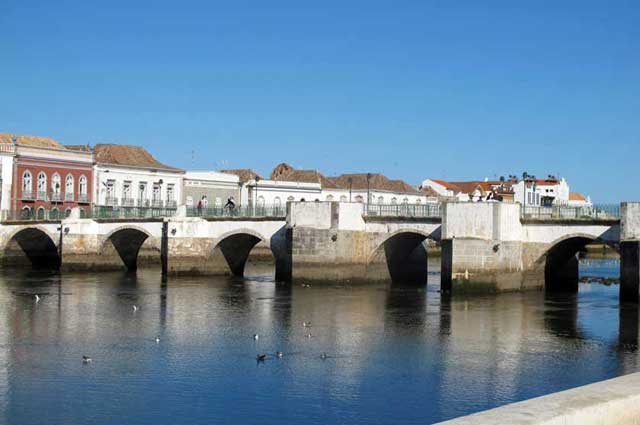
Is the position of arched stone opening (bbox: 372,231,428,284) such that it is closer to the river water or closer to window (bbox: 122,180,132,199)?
the river water

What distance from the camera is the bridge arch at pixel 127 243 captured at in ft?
158

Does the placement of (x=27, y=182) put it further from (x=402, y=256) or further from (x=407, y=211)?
(x=407, y=211)

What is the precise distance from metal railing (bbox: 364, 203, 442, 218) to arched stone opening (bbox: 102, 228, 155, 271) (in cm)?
1557

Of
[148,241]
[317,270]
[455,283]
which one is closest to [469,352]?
[455,283]

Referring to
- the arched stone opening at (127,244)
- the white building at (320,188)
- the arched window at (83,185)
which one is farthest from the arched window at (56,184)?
the white building at (320,188)

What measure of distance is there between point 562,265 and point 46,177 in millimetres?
35531

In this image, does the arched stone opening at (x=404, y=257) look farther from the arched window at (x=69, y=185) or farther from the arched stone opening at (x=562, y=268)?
the arched window at (x=69, y=185)

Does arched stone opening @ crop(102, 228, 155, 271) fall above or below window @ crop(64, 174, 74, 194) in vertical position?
below

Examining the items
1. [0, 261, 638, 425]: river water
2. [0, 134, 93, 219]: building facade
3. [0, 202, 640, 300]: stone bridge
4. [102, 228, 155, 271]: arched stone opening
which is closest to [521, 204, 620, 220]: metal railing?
[0, 202, 640, 300]: stone bridge

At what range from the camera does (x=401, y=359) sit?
65.6 feet

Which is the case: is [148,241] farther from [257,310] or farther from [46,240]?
[257,310]

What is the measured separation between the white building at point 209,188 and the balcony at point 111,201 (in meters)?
6.40

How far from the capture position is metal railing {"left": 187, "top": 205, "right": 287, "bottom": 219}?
135 ft

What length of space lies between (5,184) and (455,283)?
33639 mm
